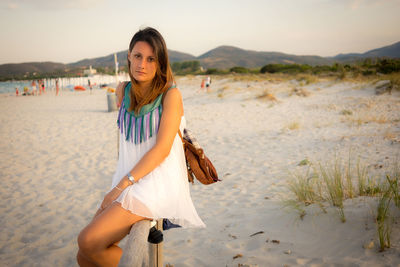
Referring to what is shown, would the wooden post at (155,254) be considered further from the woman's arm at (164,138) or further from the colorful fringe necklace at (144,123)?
the colorful fringe necklace at (144,123)

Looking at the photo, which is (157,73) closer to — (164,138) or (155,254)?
(164,138)

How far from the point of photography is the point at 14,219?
11.4 ft

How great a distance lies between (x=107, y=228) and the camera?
1351mm

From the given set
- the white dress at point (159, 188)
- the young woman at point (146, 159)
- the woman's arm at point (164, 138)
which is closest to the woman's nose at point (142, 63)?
the young woman at point (146, 159)

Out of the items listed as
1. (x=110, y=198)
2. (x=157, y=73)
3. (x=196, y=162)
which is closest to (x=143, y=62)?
(x=157, y=73)

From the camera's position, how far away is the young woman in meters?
1.41

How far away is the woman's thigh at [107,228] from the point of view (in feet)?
4.29

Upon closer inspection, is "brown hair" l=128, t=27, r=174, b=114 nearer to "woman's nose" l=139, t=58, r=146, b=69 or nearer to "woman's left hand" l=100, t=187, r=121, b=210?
"woman's nose" l=139, t=58, r=146, b=69

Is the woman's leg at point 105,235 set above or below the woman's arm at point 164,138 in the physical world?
below

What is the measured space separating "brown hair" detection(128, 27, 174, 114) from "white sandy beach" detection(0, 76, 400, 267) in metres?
1.67

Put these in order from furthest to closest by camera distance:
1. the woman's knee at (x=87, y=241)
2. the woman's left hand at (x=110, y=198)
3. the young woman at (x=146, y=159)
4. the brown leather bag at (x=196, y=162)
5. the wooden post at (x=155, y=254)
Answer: the brown leather bag at (x=196, y=162)
the woman's left hand at (x=110, y=198)
the young woman at (x=146, y=159)
the woman's knee at (x=87, y=241)
the wooden post at (x=155, y=254)

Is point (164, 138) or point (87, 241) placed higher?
point (164, 138)

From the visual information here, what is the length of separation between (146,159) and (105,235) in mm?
497

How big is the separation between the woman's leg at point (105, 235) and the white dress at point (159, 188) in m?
0.06
